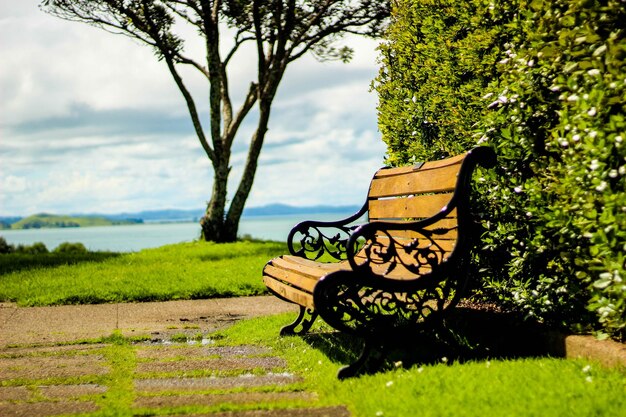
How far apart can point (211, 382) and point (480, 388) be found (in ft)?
5.86

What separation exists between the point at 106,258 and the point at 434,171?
9.89 metres

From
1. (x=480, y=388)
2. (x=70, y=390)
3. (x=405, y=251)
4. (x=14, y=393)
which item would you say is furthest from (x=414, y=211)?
(x=14, y=393)

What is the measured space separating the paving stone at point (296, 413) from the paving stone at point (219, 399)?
0.71 ft

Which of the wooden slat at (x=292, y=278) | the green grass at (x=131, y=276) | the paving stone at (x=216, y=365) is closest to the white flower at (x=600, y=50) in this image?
the wooden slat at (x=292, y=278)

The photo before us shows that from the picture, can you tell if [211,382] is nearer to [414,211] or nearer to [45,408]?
[45,408]

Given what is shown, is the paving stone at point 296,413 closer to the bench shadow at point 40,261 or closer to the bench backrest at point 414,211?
the bench backrest at point 414,211

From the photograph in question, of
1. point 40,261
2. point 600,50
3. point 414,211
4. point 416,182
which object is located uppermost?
point 600,50

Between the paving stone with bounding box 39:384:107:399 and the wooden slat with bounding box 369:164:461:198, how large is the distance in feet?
9.26

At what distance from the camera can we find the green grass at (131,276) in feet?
27.8

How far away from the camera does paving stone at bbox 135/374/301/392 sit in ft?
13.7

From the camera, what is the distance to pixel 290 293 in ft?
16.1

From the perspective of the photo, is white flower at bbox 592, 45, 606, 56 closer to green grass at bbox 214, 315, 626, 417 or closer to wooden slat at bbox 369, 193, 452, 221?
wooden slat at bbox 369, 193, 452, 221

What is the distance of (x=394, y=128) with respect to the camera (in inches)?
274

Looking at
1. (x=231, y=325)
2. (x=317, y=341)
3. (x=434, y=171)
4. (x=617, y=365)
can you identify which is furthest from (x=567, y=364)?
(x=231, y=325)
